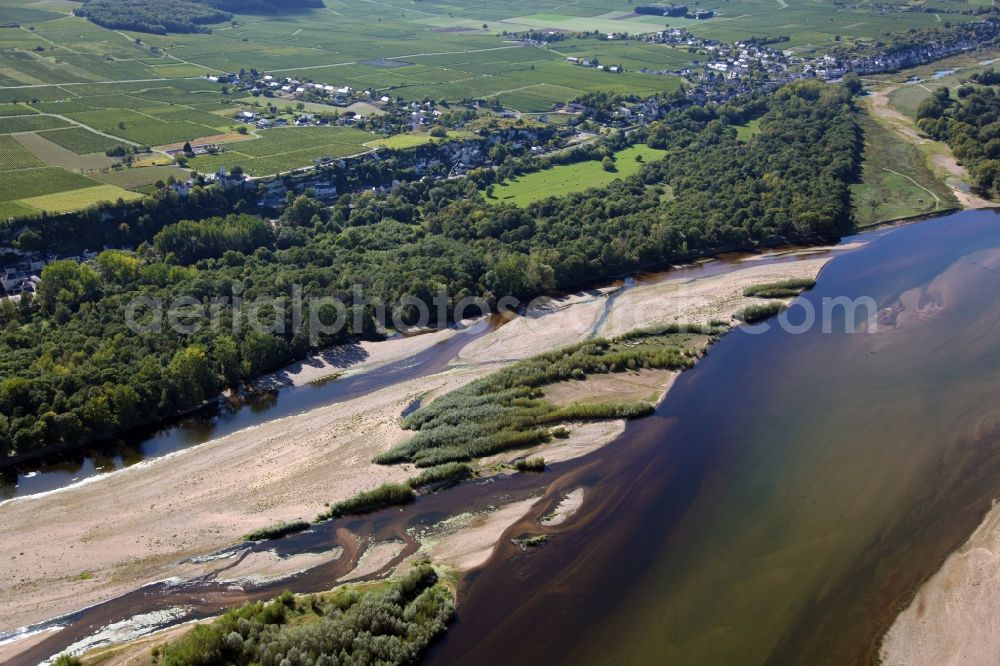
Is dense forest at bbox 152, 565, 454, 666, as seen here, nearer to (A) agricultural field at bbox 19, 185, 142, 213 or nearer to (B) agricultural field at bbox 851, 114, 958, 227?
(A) agricultural field at bbox 19, 185, 142, 213

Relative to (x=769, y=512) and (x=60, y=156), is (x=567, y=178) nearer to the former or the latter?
(x=60, y=156)

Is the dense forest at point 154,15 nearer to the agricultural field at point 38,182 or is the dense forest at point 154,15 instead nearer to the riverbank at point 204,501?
the agricultural field at point 38,182

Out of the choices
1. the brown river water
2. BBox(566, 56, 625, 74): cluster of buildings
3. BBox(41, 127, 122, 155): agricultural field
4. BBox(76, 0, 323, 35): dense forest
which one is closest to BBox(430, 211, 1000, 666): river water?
the brown river water

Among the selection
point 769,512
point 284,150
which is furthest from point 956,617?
point 284,150

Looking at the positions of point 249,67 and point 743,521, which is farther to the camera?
point 249,67

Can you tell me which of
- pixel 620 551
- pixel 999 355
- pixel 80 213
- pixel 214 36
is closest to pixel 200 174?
pixel 80 213

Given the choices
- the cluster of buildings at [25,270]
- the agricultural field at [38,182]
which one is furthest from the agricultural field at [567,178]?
the agricultural field at [38,182]
